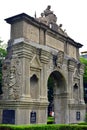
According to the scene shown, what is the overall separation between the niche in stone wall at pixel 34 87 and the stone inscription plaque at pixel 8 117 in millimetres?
1907

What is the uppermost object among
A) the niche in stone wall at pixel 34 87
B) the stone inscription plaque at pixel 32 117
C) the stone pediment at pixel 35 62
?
the stone pediment at pixel 35 62

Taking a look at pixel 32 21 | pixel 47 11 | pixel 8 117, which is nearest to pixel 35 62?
pixel 32 21

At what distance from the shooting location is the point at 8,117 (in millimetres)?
15328

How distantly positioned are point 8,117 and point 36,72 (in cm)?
351

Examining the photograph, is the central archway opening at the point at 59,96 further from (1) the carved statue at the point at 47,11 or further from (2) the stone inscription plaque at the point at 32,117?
(1) the carved statue at the point at 47,11

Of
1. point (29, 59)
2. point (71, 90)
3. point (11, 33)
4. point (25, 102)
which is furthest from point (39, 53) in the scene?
point (71, 90)

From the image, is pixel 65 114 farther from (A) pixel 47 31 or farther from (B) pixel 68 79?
(A) pixel 47 31

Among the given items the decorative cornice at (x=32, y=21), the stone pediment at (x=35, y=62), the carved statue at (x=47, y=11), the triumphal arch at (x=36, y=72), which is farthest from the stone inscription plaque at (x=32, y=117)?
the carved statue at (x=47, y=11)

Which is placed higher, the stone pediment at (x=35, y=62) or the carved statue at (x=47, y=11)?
the carved statue at (x=47, y=11)

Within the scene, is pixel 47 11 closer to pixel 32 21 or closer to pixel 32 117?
pixel 32 21

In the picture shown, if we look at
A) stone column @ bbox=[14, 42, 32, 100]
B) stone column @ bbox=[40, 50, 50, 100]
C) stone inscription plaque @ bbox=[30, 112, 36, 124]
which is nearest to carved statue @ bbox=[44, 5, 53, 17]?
stone column @ bbox=[40, 50, 50, 100]

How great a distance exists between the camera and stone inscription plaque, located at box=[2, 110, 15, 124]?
15.1 meters

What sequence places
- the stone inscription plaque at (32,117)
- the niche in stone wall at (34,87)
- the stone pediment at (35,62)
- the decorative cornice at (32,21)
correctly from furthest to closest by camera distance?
the niche in stone wall at (34,87), the stone pediment at (35,62), the decorative cornice at (32,21), the stone inscription plaque at (32,117)

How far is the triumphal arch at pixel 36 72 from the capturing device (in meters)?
15.3
